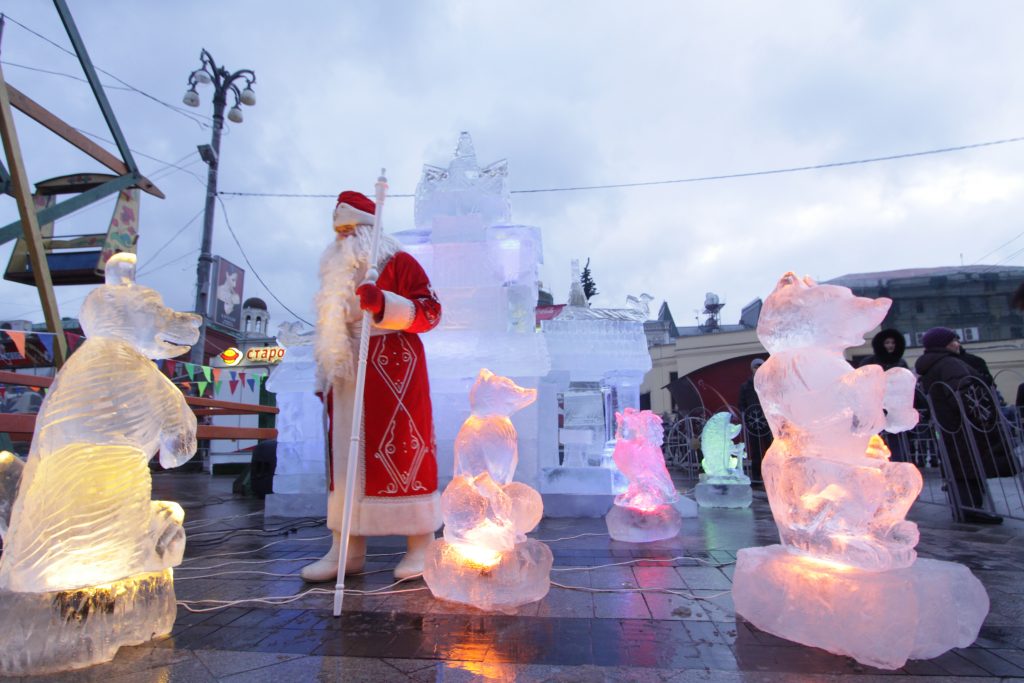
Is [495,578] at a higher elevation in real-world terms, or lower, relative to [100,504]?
lower

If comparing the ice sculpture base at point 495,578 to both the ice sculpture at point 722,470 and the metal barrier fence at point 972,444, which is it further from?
the metal barrier fence at point 972,444

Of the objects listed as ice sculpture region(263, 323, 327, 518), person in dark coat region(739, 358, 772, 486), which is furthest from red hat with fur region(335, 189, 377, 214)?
person in dark coat region(739, 358, 772, 486)

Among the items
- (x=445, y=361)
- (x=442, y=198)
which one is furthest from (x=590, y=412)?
(x=442, y=198)

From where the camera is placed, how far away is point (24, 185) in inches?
125

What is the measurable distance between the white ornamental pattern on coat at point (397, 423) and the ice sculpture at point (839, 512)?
1.56 metres

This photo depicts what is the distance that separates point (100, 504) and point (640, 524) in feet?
9.95

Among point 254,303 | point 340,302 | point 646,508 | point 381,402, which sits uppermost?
point 254,303

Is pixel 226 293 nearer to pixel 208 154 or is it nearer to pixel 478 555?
pixel 208 154

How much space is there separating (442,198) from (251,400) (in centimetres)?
1146

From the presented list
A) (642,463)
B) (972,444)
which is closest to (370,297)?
(642,463)

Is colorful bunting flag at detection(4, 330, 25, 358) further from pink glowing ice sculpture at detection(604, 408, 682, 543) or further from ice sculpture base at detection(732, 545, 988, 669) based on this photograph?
ice sculpture base at detection(732, 545, 988, 669)

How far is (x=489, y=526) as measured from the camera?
2.38m

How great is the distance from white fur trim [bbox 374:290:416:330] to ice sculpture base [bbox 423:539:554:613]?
107 centimetres

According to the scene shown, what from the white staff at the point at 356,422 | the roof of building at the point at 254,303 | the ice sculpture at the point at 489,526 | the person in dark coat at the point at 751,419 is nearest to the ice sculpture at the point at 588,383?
the person in dark coat at the point at 751,419
